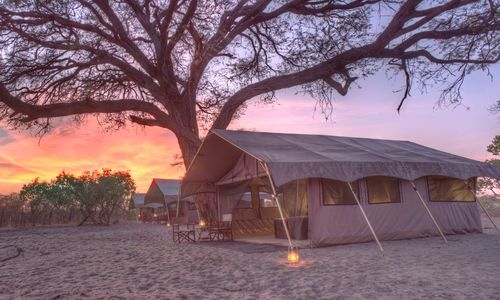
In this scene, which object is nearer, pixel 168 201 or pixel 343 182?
pixel 343 182

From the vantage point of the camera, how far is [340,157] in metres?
8.85

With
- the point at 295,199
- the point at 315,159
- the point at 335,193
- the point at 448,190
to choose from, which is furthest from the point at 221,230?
the point at 448,190

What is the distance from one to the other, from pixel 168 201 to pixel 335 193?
18884mm

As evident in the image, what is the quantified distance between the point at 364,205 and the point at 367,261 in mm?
3136

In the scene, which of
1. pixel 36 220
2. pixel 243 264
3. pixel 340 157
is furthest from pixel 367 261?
pixel 36 220

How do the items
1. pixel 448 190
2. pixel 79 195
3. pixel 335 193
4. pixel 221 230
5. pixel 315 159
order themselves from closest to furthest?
pixel 315 159 < pixel 335 193 < pixel 448 190 < pixel 221 230 < pixel 79 195

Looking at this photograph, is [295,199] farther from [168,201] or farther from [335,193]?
[168,201]

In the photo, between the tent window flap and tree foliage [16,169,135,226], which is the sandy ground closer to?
the tent window flap

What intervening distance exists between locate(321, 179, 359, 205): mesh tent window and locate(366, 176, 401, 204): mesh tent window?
62 centimetres

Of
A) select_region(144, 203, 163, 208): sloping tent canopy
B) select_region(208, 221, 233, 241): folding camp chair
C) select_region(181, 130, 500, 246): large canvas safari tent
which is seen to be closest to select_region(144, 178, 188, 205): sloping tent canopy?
select_region(144, 203, 163, 208): sloping tent canopy

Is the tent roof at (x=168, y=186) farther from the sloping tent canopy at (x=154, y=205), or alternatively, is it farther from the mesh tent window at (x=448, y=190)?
the mesh tent window at (x=448, y=190)

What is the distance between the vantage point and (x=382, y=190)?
966 centimetres

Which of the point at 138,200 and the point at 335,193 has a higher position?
the point at 138,200

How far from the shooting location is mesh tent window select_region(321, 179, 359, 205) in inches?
353
